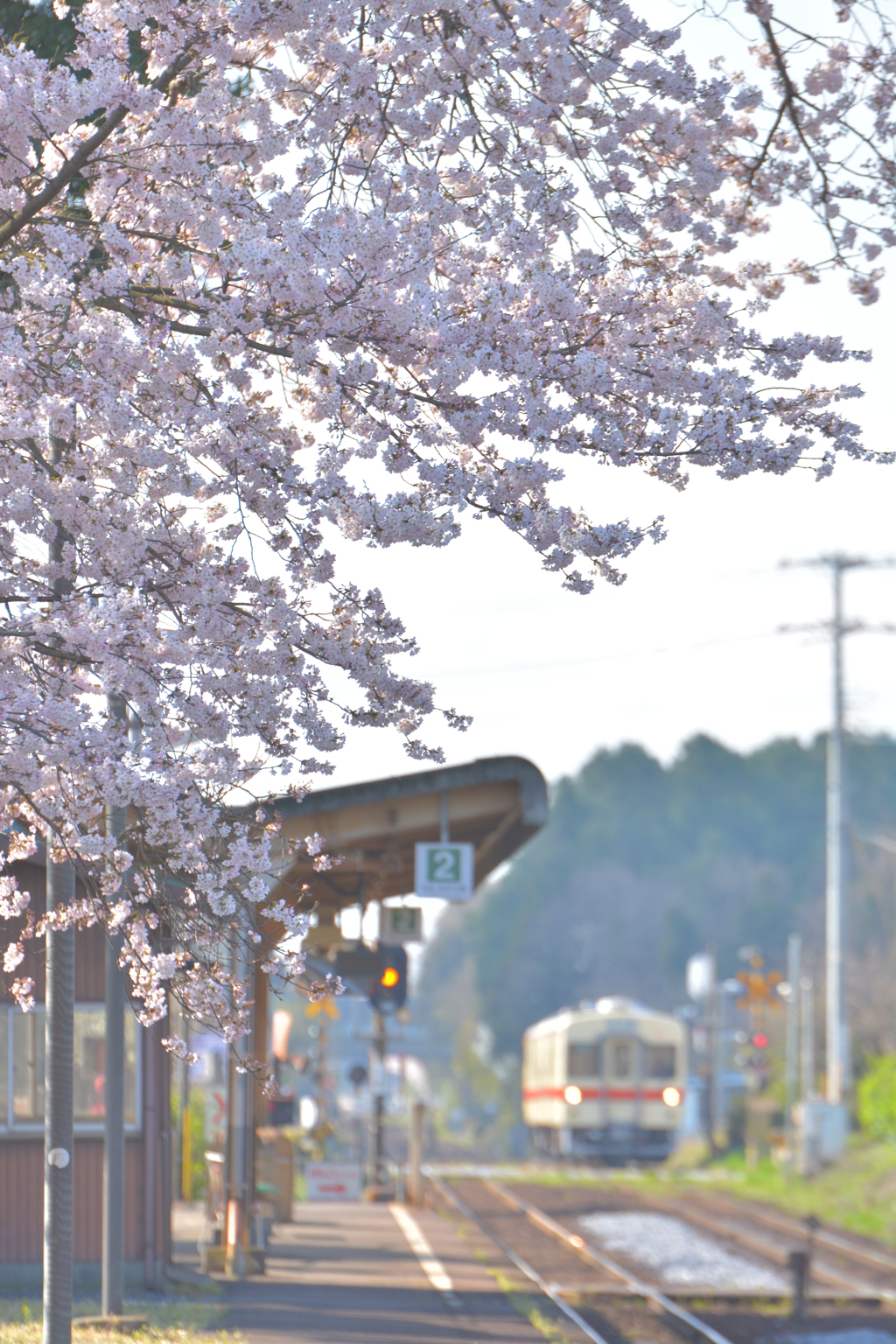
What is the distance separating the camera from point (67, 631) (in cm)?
659

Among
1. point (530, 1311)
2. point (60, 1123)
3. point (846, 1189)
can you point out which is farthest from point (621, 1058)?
point (60, 1123)

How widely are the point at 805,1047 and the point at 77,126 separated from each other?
1434 inches

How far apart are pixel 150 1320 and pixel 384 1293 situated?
3551 millimetres

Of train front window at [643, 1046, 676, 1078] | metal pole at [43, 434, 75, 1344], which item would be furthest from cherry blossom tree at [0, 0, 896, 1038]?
train front window at [643, 1046, 676, 1078]

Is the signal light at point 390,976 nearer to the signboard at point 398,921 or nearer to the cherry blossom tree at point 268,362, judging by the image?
the signboard at point 398,921

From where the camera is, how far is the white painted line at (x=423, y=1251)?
594 inches

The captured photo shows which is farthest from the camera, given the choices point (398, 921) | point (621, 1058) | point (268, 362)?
point (621, 1058)

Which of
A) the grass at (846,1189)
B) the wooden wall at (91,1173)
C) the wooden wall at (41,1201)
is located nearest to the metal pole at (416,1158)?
the grass at (846,1189)

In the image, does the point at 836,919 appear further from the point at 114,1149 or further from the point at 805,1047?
the point at 114,1149

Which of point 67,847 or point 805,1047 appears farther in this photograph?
point 805,1047

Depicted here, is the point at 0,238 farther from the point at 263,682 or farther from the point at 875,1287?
the point at 875,1287

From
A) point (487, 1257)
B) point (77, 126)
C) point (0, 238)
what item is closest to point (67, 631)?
point (0, 238)

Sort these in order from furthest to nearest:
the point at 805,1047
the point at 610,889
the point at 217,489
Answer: the point at 610,889 → the point at 805,1047 → the point at 217,489

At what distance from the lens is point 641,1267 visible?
62.7ft
